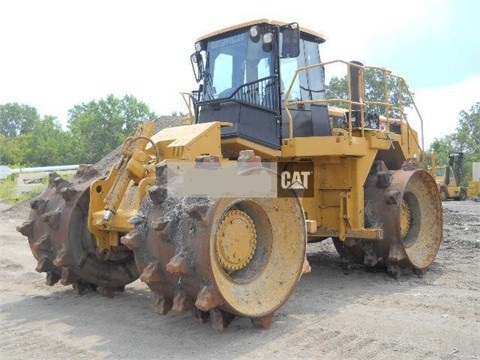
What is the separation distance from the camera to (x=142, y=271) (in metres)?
4.68

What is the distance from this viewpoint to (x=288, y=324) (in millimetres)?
4969

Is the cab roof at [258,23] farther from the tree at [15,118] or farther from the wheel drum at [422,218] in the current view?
the tree at [15,118]

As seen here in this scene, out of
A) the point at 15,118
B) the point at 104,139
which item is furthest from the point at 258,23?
the point at 15,118

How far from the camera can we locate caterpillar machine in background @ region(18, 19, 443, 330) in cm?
455

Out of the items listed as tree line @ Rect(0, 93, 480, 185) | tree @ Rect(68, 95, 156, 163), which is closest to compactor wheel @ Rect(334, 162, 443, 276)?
tree line @ Rect(0, 93, 480, 185)

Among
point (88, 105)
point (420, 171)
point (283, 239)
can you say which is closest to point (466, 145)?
point (88, 105)

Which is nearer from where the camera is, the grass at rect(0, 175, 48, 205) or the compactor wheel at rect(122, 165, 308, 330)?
the compactor wheel at rect(122, 165, 308, 330)

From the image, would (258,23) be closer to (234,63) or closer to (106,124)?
(234,63)

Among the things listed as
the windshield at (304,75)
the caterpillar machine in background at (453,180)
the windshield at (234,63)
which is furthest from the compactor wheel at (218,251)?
the caterpillar machine in background at (453,180)

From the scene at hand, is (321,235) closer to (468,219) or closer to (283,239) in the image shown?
Result: (283,239)

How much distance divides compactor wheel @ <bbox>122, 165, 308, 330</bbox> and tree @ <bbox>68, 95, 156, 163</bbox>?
123 ft

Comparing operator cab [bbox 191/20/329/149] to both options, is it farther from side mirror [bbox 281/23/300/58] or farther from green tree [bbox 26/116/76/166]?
green tree [bbox 26/116/76/166]

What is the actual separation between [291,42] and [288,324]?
286 centimetres

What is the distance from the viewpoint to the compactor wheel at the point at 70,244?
5.62 meters
